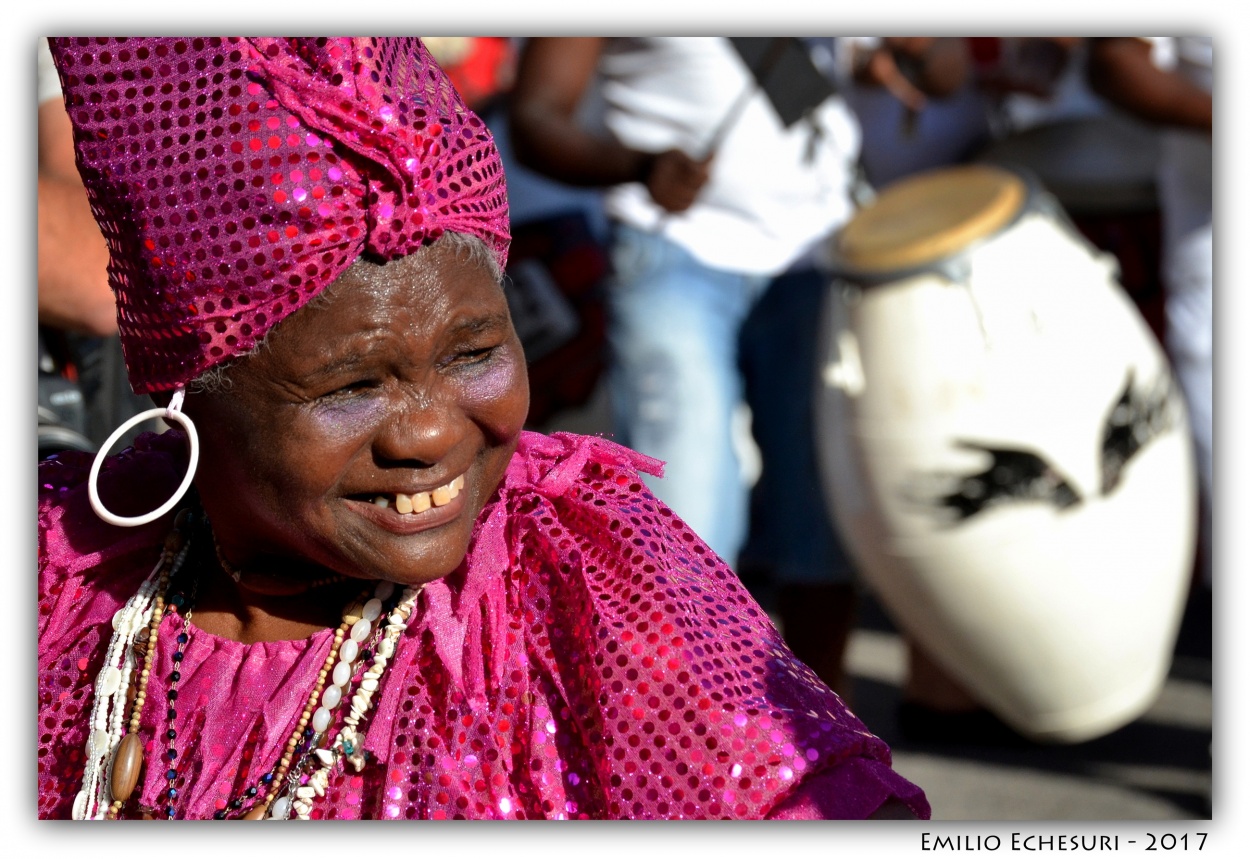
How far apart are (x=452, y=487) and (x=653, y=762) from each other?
325mm

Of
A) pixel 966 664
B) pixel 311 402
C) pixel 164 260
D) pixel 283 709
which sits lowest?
pixel 966 664

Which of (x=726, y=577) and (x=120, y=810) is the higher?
(x=726, y=577)

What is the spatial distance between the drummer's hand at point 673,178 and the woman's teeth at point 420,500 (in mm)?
1440

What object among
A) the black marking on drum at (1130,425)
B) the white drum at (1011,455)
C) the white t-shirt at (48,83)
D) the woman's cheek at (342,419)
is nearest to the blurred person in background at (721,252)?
the white drum at (1011,455)

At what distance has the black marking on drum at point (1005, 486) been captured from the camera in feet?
9.09

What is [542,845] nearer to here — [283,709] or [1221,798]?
[283,709]

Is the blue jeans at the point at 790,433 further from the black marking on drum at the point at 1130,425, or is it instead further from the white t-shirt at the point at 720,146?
the black marking on drum at the point at 1130,425

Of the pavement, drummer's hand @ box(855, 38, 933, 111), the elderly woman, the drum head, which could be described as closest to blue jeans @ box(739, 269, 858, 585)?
the drum head

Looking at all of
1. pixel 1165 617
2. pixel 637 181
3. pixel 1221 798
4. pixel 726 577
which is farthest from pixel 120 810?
pixel 1165 617

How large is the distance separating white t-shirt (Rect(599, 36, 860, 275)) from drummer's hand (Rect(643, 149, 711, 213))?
42 mm

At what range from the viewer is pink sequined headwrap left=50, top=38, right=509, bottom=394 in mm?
1345

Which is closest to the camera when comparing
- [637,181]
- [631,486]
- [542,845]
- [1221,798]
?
[542,845]

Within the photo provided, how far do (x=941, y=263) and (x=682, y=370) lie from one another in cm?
51

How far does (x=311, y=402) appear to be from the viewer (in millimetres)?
1403
